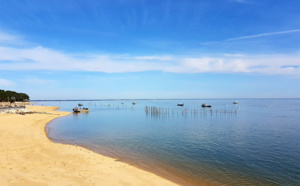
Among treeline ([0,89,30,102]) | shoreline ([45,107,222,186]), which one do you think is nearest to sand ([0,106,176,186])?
shoreline ([45,107,222,186])

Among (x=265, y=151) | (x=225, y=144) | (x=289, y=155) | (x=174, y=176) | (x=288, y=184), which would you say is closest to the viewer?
(x=288, y=184)

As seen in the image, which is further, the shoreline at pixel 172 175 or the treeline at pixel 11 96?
Answer: the treeline at pixel 11 96

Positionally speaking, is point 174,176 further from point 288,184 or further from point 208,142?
point 208,142

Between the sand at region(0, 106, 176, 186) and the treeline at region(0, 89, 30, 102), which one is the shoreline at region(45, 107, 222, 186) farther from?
the treeline at region(0, 89, 30, 102)

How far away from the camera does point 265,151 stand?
21.7m

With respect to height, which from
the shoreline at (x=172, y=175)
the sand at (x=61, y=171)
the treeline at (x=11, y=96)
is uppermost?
the treeline at (x=11, y=96)

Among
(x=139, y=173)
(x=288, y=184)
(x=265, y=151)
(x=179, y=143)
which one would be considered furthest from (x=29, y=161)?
(x=265, y=151)

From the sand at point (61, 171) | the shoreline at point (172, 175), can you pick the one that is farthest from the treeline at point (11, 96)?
the shoreline at point (172, 175)

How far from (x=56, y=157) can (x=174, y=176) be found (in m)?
10.9

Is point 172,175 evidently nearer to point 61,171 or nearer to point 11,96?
point 61,171

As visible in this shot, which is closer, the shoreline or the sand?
the sand

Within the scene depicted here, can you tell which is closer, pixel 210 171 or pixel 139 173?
pixel 139 173

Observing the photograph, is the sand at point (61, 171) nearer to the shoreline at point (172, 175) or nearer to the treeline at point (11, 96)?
the shoreline at point (172, 175)

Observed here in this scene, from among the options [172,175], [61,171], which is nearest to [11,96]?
[61,171]
